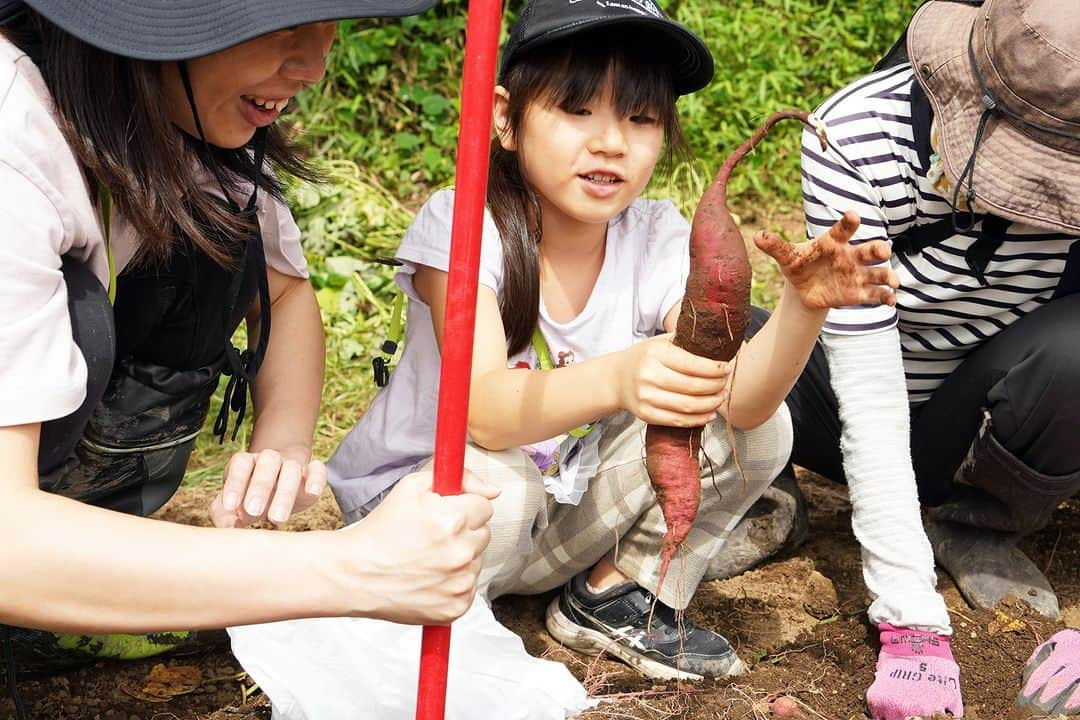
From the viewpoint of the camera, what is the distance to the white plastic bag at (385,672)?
2.00 meters

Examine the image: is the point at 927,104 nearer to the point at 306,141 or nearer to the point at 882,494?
the point at 882,494

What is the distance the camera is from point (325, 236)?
4180 millimetres

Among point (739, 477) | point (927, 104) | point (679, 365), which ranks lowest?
point (739, 477)

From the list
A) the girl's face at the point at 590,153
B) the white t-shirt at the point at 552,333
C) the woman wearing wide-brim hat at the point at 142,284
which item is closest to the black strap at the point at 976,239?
the white t-shirt at the point at 552,333

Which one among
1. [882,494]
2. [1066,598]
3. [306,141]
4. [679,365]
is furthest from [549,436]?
[306,141]

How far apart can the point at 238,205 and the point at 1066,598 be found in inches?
79.8

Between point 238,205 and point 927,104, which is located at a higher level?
point 927,104

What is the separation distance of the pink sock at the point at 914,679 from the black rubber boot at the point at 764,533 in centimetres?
54

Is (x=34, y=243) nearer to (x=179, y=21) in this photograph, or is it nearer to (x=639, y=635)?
(x=179, y=21)

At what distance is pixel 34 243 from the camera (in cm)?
151

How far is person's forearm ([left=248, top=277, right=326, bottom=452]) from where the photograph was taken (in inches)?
87.0

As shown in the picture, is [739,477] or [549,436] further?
[739,477]

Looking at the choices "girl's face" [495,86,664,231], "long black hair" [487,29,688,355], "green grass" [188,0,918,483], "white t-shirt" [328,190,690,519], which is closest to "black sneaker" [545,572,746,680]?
"white t-shirt" [328,190,690,519]

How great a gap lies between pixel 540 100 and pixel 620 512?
85 cm
